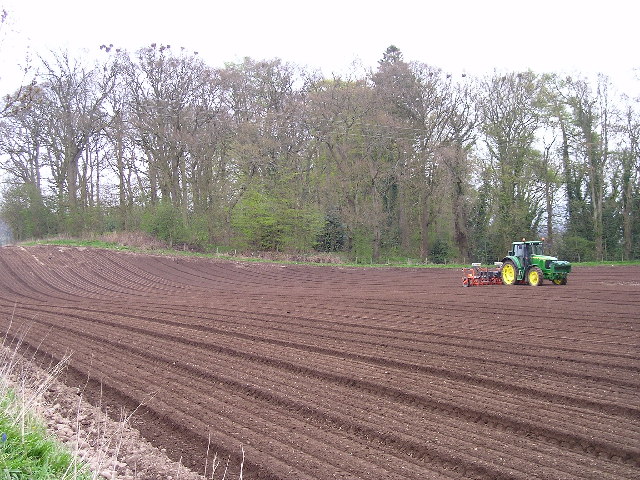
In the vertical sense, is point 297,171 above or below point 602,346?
above

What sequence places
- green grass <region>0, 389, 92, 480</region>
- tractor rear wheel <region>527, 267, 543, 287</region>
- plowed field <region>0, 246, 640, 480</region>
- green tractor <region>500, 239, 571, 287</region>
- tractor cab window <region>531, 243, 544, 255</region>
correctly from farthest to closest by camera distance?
tractor cab window <region>531, 243, 544, 255</region> < green tractor <region>500, 239, 571, 287</region> < tractor rear wheel <region>527, 267, 543, 287</region> < plowed field <region>0, 246, 640, 480</region> < green grass <region>0, 389, 92, 480</region>

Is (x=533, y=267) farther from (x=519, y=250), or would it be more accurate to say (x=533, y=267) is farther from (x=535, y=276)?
(x=519, y=250)

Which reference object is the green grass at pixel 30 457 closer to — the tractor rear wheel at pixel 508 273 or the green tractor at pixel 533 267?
the green tractor at pixel 533 267

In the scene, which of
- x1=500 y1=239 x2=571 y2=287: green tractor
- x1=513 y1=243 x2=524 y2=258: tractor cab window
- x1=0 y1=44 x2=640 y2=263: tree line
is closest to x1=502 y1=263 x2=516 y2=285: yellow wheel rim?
x1=500 y1=239 x2=571 y2=287: green tractor

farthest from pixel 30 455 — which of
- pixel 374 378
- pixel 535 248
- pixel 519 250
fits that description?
pixel 535 248

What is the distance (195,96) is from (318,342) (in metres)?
29.4

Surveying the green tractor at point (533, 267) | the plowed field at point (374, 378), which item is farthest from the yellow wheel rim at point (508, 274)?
the plowed field at point (374, 378)

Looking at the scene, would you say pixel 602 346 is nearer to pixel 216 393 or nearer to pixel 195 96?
pixel 216 393

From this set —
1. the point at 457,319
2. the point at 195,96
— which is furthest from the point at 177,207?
the point at 457,319

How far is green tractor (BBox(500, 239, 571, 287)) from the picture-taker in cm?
1911

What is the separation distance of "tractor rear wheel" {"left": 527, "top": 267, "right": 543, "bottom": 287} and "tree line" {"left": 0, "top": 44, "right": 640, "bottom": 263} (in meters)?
16.5

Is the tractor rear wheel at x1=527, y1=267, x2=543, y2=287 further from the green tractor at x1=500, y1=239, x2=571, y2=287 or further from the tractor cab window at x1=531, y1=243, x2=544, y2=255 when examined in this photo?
the tractor cab window at x1=531, y1=243, x2=544, y2=255

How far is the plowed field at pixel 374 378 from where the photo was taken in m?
5.21

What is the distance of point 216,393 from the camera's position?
729 centimetres
